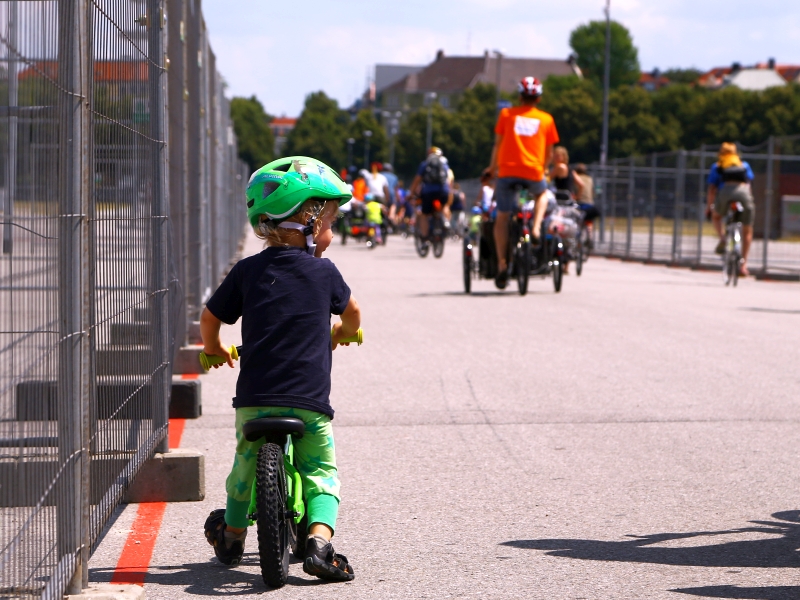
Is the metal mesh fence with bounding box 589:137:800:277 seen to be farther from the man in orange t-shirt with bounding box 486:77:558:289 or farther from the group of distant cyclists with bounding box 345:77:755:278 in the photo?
the man in orange t-shirt with bounding box 486:77:558:289

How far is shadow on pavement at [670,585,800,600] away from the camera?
12.9 feet

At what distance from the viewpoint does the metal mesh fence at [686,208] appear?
2353cm

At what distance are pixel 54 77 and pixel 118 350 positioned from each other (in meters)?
1.47

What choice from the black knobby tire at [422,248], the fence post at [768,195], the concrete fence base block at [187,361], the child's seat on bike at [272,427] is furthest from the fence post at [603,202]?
the child's seat on bike at [272,427]

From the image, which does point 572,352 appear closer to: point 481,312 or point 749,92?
point 481,312

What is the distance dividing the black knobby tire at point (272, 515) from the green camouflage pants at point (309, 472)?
0.19 metres

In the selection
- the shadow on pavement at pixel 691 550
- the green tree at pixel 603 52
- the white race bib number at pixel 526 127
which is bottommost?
the shadow on pavement at pixel 691 550

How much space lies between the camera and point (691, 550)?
178 inches

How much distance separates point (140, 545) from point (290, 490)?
0.72 meters

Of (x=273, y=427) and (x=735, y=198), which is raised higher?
(x=735, y=198)

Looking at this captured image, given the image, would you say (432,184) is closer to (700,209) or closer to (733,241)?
(700,209)

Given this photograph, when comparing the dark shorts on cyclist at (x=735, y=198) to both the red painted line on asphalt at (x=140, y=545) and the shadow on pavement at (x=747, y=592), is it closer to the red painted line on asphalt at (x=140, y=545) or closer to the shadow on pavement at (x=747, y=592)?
the red painted line on asphalt at (x=140, y=545)

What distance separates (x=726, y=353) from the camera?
10086 millimetres

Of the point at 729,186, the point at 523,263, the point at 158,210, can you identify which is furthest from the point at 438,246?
the point at 158,210
